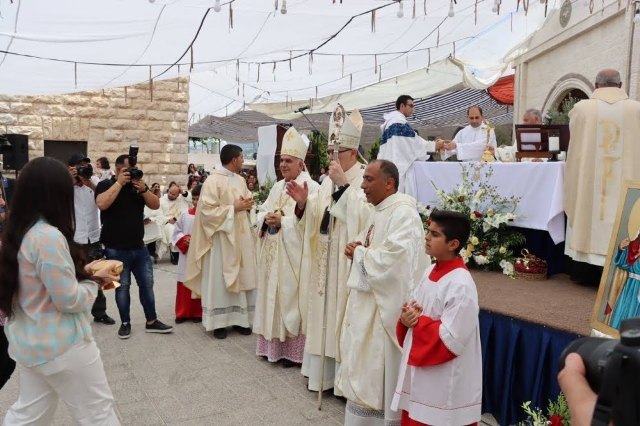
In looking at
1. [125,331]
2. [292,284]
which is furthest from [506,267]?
[125,331]

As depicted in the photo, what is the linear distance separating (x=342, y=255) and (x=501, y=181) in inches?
84.4

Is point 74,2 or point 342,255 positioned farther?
point 74,2

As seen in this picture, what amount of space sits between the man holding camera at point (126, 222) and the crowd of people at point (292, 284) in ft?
0.05

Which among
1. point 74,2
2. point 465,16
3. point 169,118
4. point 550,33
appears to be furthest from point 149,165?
point 550,33

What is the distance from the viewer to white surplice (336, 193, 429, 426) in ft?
10.9

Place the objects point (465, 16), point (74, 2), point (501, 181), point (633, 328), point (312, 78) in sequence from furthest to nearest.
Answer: point (312, 78)
point (465, 16)
point (74, 2)
point (501, 181)
point (633, 328)

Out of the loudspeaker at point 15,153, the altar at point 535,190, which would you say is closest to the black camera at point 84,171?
the loudspeaker at point 15,153

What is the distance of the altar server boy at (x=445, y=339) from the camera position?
8.73 ft

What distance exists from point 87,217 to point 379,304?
428cm

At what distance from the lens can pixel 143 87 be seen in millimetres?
13305

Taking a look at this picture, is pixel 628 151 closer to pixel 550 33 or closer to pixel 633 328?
pixel 633 328

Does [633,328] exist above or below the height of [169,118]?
below

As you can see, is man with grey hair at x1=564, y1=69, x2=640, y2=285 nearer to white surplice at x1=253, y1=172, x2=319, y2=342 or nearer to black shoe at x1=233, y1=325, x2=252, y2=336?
white surplice at x1=253, y1=172, x2=319, y2=342

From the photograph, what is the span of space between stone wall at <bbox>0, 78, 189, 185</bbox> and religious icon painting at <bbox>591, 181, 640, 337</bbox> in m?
10.8
